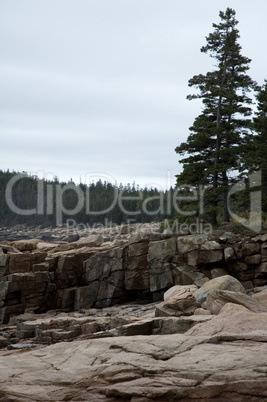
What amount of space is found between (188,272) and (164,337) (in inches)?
567

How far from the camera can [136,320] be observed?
15.6 m

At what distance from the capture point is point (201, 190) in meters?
30.0

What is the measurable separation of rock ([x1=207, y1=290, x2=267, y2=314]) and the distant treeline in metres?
77.5

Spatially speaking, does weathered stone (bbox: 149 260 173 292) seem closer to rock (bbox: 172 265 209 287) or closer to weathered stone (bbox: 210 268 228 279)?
rock (bbox: 172 265 209 287)

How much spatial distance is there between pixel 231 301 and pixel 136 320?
136 inches

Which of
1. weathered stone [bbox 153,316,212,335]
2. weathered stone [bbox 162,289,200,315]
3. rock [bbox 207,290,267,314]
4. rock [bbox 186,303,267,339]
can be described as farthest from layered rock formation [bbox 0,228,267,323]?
rock [bbox 186,303,267,339]

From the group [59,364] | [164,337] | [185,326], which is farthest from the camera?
[185,326]

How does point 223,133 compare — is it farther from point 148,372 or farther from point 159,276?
point 148,372

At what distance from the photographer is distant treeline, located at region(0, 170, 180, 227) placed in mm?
102375

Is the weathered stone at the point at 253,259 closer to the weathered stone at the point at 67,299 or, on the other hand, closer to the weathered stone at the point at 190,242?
the weathered stone at the point at 190,242

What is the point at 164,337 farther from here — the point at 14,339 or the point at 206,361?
the point at 14,339

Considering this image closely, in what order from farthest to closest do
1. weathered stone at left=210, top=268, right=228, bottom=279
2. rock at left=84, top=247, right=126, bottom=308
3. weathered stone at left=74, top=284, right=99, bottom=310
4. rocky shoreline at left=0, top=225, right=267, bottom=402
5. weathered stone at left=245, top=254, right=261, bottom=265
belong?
weathered stone at left=74, top=284, right=99, bottom=310 → rock at left=84, top=247, right=126, bottom=308 → weathered stone at left=210, top=268, right=228, bottom=279 → weathered stone at left=245, top=254, right=261, bottom=265 → rocky shoreline at left=0, top=225, right=267, bottom=402

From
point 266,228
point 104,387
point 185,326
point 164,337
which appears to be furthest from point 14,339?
point 266,228

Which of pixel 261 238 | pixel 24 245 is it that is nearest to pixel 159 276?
pixel 261 238
